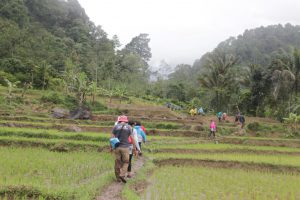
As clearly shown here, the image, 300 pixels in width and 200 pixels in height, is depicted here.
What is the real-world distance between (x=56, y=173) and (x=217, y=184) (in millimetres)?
4368

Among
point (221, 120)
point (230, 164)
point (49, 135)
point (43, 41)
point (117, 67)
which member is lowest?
point (230, 164)

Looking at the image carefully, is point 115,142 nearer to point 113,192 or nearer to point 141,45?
point 113,192

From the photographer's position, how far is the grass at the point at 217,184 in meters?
8.36

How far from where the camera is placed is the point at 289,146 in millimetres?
20000

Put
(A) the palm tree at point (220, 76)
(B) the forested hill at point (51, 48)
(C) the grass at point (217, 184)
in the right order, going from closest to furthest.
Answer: (C) the grass at point (217, 184)
(A) the palm tree at point (220, 76)
(B) the forested hill at point (51, 48)

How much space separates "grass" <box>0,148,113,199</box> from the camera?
22.6 feet

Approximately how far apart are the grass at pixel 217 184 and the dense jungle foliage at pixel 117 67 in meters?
17.5

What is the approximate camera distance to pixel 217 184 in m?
9.80

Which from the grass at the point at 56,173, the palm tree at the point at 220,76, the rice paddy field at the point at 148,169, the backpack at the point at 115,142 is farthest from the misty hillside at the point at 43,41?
the backpack at the point at 115,142

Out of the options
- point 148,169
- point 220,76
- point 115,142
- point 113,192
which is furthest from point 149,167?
point 220,76

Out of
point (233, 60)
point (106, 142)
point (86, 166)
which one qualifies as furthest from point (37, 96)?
point (86, 166)

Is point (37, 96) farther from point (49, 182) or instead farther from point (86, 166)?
point (49, 182)

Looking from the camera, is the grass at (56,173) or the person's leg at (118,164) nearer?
the grass at (56,173)

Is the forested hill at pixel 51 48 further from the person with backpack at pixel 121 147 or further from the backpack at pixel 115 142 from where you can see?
the backpack at pixel 115 142
